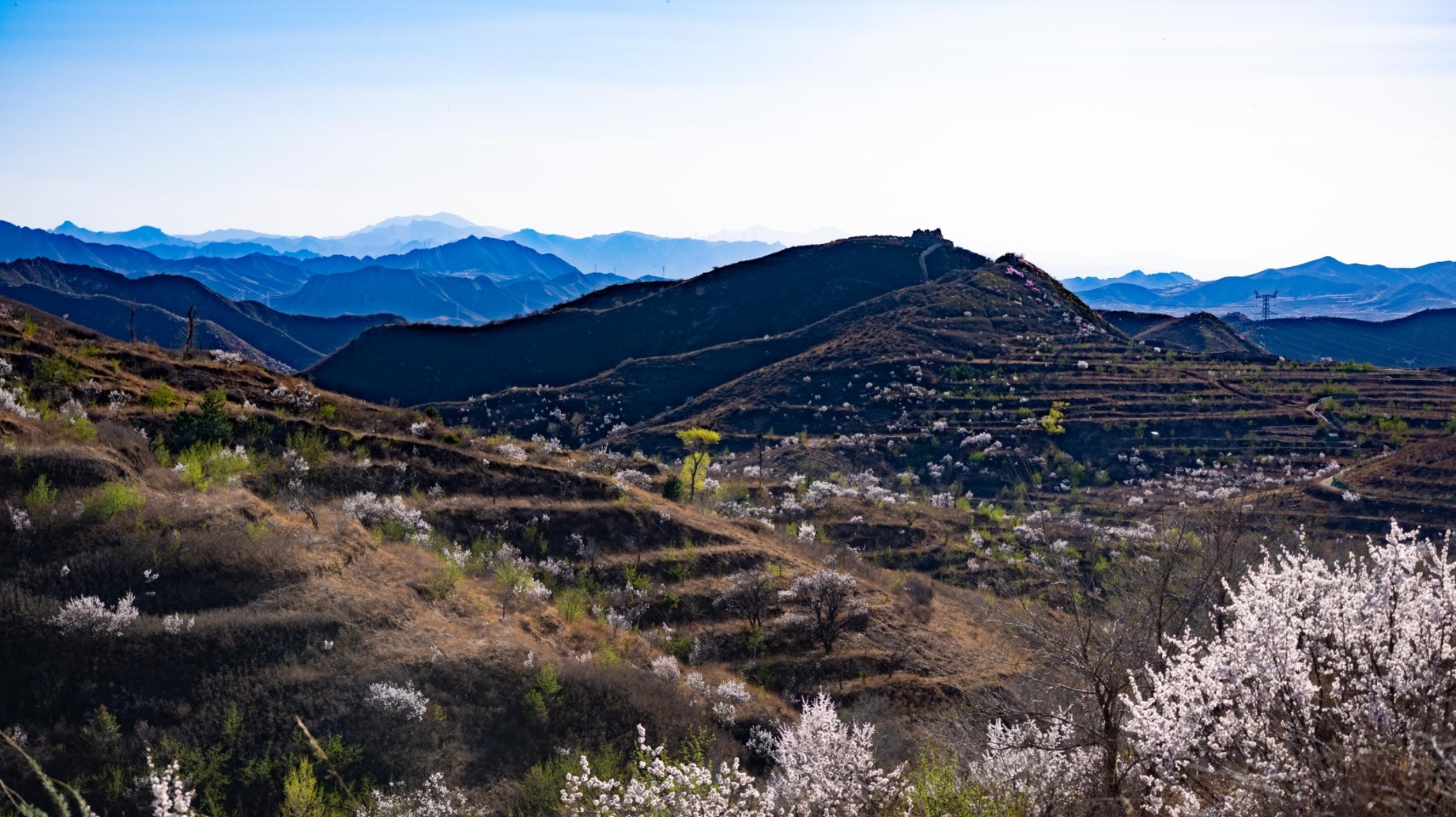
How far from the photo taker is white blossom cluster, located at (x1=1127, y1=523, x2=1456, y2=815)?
6312 mm

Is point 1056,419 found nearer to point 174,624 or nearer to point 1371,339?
point 174,624

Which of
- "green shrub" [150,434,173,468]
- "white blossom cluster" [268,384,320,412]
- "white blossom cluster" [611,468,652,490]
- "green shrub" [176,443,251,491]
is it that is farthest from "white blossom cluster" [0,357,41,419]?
"white blossom cluster" [611,468,652,490]

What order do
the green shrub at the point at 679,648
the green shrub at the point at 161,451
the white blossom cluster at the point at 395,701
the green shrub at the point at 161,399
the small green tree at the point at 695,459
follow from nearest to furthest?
the white blossom cluster at the point at 395,701, the green shrub at the point at 161,451, the green shrub at the point at 679,648, the green shrub at the point at 161,399, the small green tree at the point at 695,459

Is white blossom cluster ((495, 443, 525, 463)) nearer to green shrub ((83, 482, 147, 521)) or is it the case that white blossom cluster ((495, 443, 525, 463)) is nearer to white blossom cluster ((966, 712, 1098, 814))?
green shrub ((83, 482, 147, 521))

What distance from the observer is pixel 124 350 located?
92.4ft

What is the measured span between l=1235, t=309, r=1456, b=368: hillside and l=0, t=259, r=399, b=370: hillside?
160 metres

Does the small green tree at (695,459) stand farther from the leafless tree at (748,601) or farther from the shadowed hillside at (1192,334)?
the shadowed hillside at (1192,334)

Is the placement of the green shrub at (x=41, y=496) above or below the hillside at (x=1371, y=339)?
below

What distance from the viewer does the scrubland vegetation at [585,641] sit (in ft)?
23.7

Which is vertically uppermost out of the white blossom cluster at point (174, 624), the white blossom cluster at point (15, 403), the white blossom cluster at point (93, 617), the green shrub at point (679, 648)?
the white blossom cluster at point (15, 403)

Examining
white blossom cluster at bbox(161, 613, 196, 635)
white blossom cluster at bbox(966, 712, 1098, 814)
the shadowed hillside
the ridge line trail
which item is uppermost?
the ridge line trail

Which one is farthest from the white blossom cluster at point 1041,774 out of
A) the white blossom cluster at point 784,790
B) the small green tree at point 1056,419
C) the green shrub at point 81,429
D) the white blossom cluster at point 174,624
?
the small green tree at point 1056,419

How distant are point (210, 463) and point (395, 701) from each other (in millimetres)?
10638

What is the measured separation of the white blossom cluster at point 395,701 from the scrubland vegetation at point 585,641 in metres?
0.06
